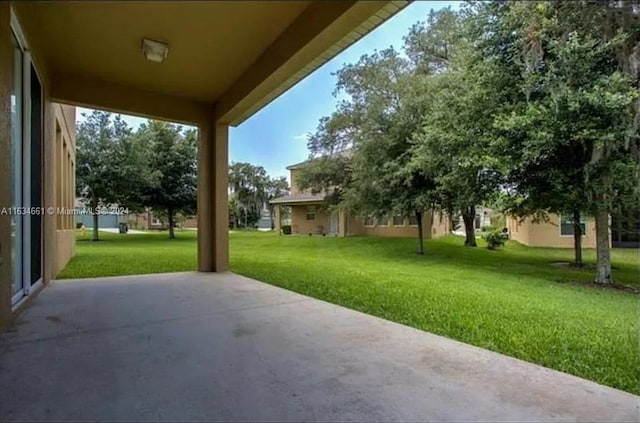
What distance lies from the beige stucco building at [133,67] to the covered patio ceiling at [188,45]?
13 millimetres

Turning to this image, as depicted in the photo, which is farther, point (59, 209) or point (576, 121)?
point (59, 209)

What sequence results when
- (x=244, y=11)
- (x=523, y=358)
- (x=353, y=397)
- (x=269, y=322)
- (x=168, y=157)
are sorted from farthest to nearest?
(x=168, y=157)
(x=269, y=322)
(x=244, y=11)
(x=523, y=358)
(x=353, y=397)

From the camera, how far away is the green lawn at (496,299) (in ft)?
11.9

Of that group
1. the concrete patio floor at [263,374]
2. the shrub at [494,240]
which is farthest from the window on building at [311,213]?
the concrete patio floor at [263,374]

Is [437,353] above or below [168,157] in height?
below

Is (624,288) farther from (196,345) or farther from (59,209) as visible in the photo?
(59,209)

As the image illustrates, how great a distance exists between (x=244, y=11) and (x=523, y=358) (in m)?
3.97

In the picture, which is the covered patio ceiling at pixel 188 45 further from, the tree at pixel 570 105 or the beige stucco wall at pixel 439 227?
the beige stucco wall at pixel 439 227

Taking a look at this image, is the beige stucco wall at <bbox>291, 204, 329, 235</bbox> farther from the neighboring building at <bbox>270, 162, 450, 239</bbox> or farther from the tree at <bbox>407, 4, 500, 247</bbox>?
the tree at <bbox>407, 4, 500, 247</bbox>

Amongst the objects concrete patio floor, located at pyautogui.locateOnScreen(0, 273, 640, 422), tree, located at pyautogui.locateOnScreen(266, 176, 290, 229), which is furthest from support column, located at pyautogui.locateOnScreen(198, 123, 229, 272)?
tree, located at pyautogui.locateOnScreen(266, 176, 290, 229)

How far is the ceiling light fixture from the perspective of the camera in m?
4.60

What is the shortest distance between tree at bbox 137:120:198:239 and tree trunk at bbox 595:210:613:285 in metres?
17.0

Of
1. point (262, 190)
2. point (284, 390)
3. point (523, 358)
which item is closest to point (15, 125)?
point (284, 390)

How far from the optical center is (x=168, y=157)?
20.4 m
